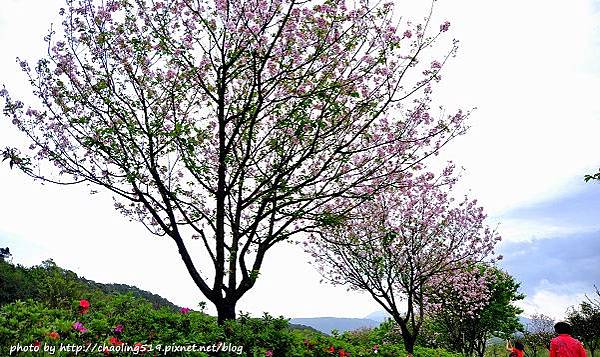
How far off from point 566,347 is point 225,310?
23.5 feet

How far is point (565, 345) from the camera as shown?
33.6 feet

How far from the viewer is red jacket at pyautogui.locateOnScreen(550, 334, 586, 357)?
10.1 m

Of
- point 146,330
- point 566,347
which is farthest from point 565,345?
point 146,330

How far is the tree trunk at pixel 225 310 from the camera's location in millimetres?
8789

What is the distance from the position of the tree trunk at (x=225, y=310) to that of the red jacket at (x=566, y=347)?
274 inches

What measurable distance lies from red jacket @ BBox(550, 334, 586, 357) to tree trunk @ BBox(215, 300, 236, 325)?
695 cm

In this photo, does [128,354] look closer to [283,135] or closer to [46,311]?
[46,311]

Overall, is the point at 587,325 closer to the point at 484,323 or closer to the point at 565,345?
the point at 484,323

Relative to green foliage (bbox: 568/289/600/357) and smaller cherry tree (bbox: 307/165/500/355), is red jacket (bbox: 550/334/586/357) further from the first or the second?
green foliage (bbox: 568/289/600/357)

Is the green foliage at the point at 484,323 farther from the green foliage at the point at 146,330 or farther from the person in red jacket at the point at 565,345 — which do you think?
the green foliage at the point at 146,330

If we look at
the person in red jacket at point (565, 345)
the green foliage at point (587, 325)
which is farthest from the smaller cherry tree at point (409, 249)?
the green foliage at point (587, 325)

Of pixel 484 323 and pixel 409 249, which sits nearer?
pixel 409 249

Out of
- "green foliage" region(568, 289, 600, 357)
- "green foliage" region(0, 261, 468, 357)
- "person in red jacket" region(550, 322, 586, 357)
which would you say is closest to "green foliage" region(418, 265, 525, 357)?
"green foliage" region(568, 289, 600, 357)

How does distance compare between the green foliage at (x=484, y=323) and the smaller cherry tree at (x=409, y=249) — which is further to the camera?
the green foliage at (x=484, y=323)
